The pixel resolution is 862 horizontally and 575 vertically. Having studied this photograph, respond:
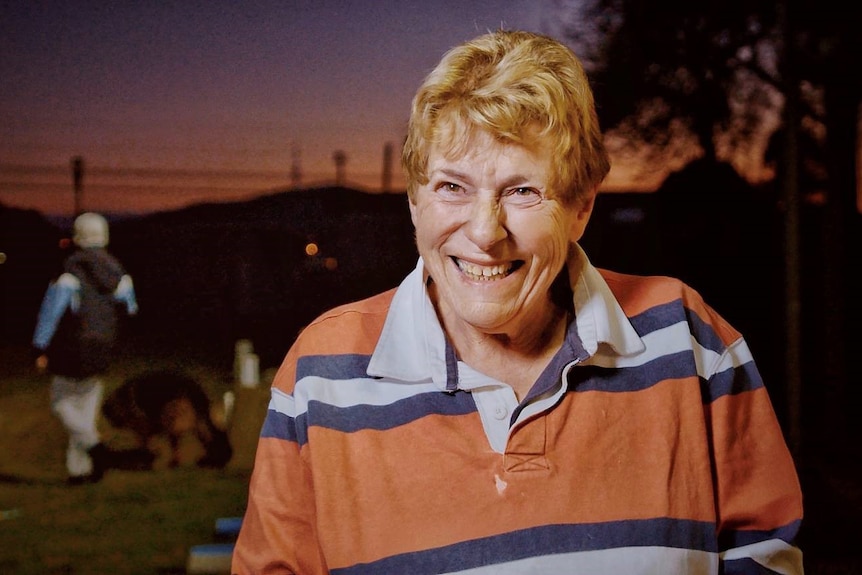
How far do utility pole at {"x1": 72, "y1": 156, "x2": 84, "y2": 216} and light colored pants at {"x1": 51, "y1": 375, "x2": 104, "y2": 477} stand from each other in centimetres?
52

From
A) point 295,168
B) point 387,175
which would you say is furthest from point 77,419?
point 387,175

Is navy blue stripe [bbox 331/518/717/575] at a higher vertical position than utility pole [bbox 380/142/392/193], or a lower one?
lower

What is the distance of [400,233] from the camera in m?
2.06

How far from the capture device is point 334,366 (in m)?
1.24

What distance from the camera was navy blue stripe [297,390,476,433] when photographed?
1.19 metres

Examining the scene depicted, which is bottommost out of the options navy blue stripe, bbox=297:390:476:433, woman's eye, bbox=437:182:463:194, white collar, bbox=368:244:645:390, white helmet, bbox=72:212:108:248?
navy blue stripe, bbox=297:390:476:433

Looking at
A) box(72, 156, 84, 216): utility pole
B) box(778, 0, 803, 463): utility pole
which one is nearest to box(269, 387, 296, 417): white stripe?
box(72, 156, 84, 216): utility pole

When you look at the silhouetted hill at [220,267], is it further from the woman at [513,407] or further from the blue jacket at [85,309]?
the woman at [513,407]

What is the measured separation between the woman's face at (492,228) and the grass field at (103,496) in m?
1.25

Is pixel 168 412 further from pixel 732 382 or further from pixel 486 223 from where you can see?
pixel 732 382

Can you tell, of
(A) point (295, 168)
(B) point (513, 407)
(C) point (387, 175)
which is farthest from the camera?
(A) point (295, 168)

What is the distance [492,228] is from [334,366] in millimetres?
356

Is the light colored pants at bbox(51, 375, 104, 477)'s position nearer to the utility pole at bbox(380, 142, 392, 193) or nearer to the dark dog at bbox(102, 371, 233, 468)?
the dark dog at bbox(102, 371, 233, 468)

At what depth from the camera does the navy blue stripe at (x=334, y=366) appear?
124cm
